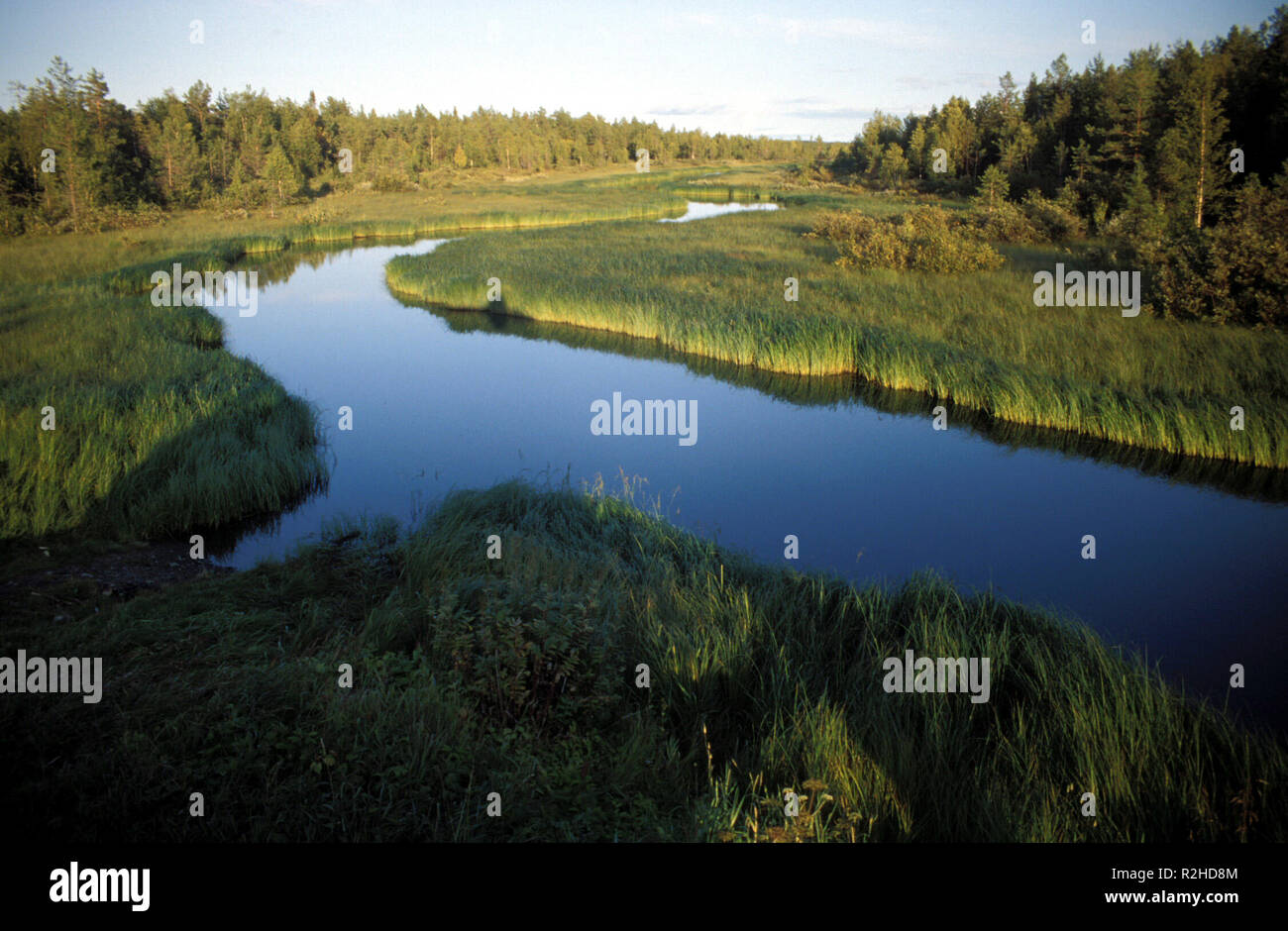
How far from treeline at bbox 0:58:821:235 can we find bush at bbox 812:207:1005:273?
26.4 m

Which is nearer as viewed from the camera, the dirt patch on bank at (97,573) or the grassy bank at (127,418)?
the dirt patch on bank at (97,573)

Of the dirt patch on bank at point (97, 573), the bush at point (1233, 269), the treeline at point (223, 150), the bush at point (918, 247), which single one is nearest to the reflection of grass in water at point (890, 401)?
the bush at point (1233, 269)

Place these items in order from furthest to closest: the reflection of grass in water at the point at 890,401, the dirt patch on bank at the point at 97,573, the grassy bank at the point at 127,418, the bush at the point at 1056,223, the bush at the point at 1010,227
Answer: the bush at the point at 1056,223
the bush at the point at 1010,227
the reflection of grass in water at the point at 890,401
the grassy bank at the point at 127,418
the dirt patch on bank at the point at 97,573

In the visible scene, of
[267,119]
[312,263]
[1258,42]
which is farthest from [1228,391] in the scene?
[267,119]

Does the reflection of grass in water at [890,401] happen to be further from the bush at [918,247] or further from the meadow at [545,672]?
the bush at [918,247]

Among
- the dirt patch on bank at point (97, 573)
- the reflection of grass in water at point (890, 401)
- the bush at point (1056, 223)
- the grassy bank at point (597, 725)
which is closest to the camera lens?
the grassy bank at point (597, 725)

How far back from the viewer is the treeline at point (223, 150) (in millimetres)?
34531

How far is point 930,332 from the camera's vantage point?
51.7 feet

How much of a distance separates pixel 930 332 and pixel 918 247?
7.32m

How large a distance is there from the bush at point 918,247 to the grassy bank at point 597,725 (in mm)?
16733

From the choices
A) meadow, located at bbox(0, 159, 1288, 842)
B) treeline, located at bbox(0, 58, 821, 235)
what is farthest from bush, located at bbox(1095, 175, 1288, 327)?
treeline, located at bbox(0, 58, 821, 235)

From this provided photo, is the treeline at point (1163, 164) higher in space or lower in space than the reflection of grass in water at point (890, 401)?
higher

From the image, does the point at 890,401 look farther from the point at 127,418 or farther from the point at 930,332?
the point at 127,418

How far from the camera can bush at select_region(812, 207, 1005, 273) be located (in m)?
20.8
